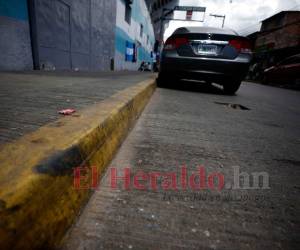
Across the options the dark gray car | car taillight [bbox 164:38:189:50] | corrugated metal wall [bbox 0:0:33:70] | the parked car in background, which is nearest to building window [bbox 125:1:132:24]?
the parked car in background

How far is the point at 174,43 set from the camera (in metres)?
4.31

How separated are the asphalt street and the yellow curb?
0.37ft

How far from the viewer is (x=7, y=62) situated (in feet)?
16.3

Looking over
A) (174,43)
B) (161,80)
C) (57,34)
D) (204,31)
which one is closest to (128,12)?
(57,34)

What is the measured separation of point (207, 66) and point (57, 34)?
4712 millimetres

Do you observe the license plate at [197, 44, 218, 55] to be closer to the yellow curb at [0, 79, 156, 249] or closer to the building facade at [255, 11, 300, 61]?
the yellow curb at [0, 79, 156, 249]

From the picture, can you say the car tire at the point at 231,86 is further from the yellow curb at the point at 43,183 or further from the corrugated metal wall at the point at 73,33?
the corrugated metal wall at the point at 73,33

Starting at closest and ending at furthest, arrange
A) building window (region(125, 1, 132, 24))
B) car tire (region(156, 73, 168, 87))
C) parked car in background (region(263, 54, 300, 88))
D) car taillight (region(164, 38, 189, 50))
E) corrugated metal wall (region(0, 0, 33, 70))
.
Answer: car taillight (region(164, 38, 189, 50)) → corrugated metal wall (region(0, 0, 33, 70)) → car tire (region(156, 73, 168, 87)) → parked car in background (region(263, 54, 300, 88)) → building window (region(125, 1, 132, 24))

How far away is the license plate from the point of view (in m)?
4.15

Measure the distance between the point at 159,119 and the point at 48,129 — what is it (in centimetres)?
154

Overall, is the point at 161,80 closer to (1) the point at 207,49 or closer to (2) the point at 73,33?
(1) the point at 207,49

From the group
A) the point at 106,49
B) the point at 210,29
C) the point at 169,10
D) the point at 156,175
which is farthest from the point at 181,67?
the point at 169,10

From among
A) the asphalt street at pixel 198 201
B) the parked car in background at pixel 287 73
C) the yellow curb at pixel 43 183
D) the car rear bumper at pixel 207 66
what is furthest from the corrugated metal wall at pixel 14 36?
the parked car in background at pixel 287 73

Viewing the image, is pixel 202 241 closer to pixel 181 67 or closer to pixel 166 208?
pixel 166 208
